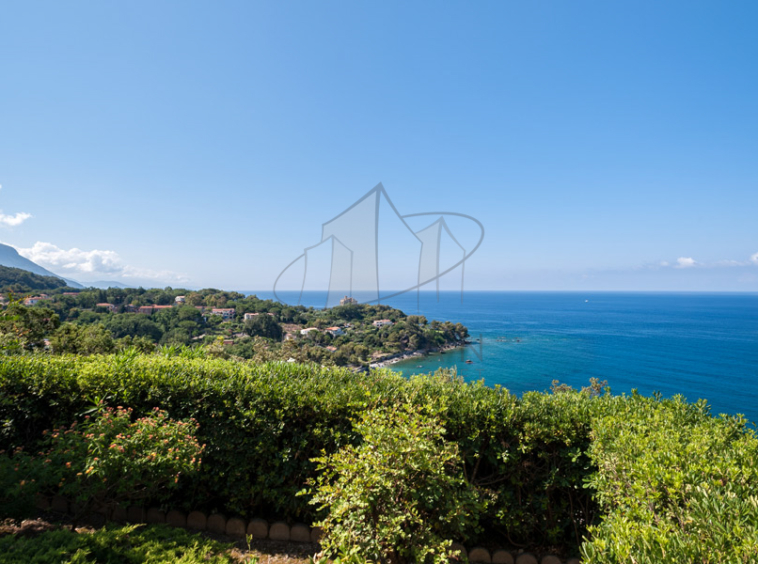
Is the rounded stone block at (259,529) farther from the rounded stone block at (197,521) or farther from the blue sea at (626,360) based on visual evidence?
the blue sea at (626,360)

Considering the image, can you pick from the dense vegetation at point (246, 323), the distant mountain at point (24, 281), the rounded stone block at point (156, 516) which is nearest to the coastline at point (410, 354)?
the dense vegetation at point (246, 323)

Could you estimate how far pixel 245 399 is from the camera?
12.5 ft

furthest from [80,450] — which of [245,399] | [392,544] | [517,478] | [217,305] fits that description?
[217,305]

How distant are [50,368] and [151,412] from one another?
169 centimetres

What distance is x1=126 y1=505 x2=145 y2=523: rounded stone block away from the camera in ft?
13.0

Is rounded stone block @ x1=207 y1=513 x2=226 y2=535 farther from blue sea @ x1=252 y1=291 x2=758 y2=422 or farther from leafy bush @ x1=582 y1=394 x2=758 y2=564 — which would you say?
blue sea @ x1=252 y1=291 x2=758 y2=422

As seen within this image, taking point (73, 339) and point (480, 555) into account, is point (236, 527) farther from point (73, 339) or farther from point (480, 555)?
point (73, 339)

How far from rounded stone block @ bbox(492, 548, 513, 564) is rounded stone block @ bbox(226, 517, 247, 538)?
278cm

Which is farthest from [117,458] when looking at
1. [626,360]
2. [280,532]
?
[626,360]

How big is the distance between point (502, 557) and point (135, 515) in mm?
4268

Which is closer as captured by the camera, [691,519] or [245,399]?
[691,519]

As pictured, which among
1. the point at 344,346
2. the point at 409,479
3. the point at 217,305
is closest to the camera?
the point at 409,479

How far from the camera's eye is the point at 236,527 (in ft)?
12.6

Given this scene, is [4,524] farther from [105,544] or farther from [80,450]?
[105,544]
